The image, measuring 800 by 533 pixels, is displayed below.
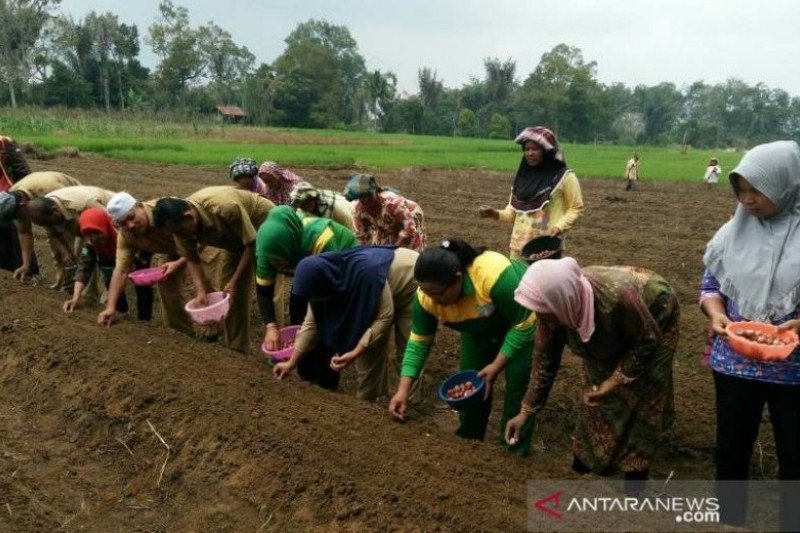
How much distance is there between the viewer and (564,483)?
251cm

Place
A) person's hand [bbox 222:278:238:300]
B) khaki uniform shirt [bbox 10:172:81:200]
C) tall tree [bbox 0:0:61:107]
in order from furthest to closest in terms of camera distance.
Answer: tall tree [bbox 0:0:61:107] → khaki uniform shirt [bbox 10:172:81:200] → person's hand [bbox 222:278:238:300]

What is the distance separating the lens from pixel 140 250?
4848 mm

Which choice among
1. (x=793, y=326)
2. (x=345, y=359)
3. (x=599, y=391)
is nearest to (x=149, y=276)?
(x=345, y=359)

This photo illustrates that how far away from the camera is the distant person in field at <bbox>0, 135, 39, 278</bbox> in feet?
20.5

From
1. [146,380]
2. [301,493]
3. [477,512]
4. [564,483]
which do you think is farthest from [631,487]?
[146,380]

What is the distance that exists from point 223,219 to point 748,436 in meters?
3.21

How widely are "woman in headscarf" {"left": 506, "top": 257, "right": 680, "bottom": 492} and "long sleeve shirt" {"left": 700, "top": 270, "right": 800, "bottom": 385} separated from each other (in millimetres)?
195

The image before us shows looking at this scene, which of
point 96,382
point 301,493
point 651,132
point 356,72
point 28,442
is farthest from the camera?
point 356,72

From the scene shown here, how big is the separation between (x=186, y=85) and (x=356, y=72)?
29890 millimetres

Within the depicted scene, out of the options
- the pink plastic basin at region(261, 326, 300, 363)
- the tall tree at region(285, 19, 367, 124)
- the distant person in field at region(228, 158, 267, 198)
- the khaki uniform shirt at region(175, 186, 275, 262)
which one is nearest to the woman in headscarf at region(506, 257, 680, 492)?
the pink plastic basin at region(261, 326, 300, 363)

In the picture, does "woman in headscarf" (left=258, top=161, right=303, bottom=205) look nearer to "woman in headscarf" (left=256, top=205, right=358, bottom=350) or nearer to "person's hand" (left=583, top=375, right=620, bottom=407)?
"woman in headscarf" (left=256, top=205, right=358, bottom=350)

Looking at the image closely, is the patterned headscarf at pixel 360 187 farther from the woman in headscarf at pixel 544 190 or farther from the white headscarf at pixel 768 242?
the white headscarf at pixel 768 242

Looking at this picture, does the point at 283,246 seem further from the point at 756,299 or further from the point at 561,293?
the point at 756,299

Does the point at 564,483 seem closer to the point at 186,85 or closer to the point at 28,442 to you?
the point at 28,442
